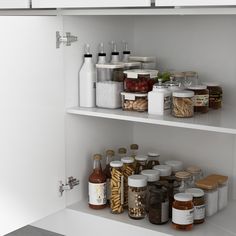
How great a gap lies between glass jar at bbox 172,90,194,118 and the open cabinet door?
0.39 metres

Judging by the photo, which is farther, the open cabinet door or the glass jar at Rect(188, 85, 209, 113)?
the glass jar at Rect(188, 85, 209, 113)

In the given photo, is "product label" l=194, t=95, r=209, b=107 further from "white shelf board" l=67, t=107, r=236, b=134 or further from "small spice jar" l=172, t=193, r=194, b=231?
"small spice jar" l=172, t=193, r=194, b=231

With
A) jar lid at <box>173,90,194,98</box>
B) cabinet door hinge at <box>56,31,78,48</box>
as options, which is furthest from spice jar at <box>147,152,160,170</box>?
cabinet door hinge at <box>56,31,78,48</box>

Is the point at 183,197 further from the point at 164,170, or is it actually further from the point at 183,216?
the point at 164,170

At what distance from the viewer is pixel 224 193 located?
1941mm

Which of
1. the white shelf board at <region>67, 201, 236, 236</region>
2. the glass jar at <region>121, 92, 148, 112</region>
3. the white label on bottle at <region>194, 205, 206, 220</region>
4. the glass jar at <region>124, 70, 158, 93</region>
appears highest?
the glass jar at <region>124, 70, 158, 93</region>

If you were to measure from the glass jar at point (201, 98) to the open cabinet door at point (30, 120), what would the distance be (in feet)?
1.53

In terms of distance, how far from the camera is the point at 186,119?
68.5 inches

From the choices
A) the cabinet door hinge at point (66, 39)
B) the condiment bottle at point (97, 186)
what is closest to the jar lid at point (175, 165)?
the condiment bottle at point (97, 186)

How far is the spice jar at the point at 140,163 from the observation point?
1962 millimetres

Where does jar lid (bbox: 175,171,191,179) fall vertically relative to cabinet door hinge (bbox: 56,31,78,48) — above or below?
below

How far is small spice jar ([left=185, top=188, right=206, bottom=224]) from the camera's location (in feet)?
5.87

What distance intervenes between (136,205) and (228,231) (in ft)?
1.06

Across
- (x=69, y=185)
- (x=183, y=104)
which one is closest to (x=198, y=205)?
(x=183, y=104)
